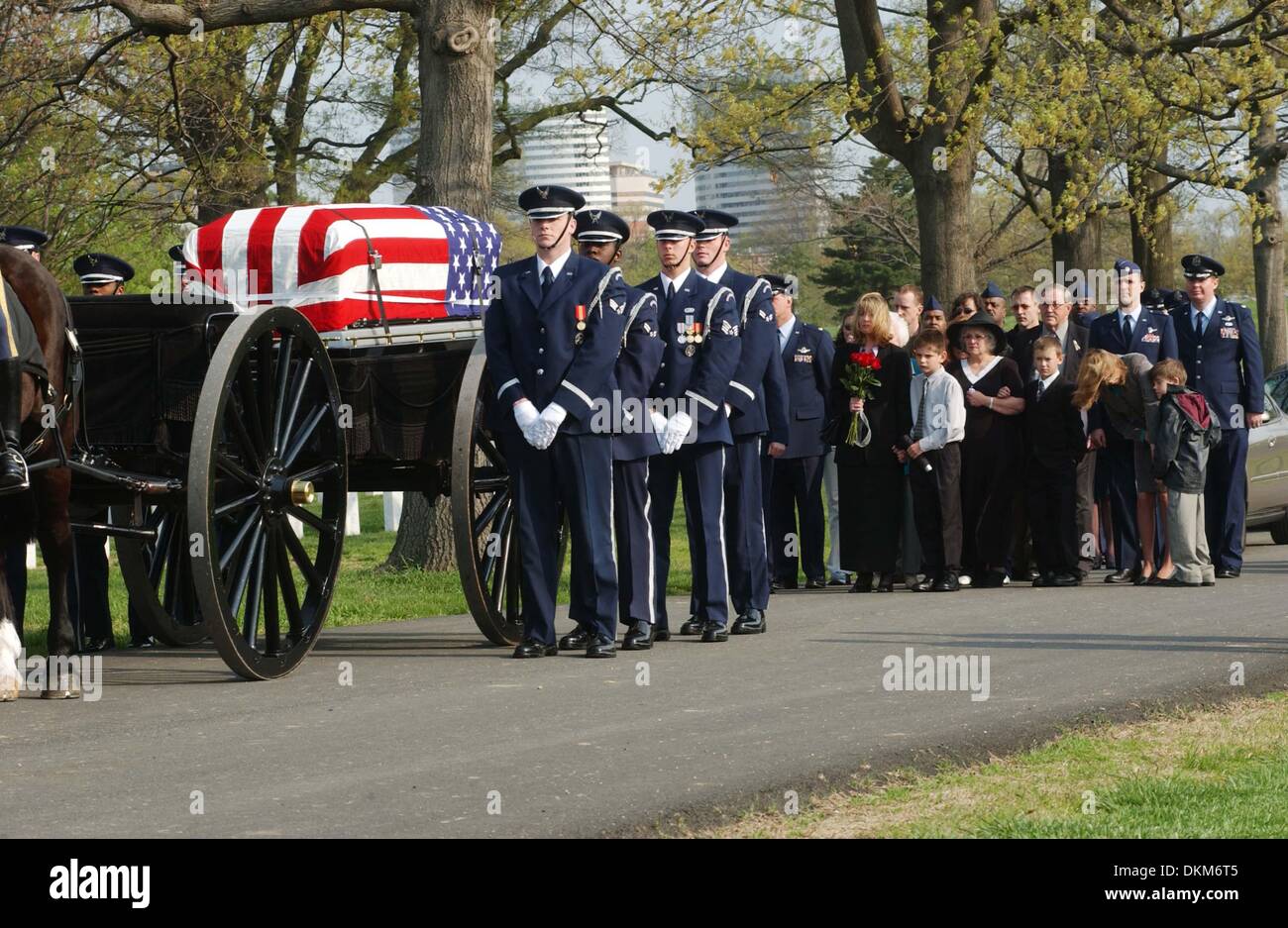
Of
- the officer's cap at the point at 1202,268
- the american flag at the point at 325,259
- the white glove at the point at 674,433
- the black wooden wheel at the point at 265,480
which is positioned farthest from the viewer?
the officer's cap at the point at 1202,268

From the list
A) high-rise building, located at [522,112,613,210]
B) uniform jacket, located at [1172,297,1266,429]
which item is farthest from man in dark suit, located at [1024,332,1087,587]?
high-rise building, located at [522,112,613,210]

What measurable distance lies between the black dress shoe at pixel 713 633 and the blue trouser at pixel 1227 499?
4466 millimetres

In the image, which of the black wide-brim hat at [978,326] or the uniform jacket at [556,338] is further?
the black wide-brim hat at [978,326]

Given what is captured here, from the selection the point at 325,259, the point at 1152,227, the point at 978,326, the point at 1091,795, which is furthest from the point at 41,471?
the point at 1152,227

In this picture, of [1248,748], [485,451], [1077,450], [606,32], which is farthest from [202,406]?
[606,32]

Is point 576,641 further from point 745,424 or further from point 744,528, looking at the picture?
point 745,424

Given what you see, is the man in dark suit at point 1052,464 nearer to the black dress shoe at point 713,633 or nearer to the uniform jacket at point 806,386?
the uniform jacket at point 806,386

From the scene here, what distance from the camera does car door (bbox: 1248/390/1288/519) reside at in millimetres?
15359

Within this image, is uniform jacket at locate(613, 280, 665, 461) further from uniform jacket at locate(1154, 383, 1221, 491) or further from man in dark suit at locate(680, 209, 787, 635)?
uniform jacket at locate(1154, 383, 1221, 491)

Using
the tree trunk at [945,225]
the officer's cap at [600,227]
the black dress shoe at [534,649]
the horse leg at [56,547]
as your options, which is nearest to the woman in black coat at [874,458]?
the officer's cap at [600,227]

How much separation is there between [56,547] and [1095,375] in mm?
7036

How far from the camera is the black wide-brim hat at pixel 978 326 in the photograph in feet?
42.8

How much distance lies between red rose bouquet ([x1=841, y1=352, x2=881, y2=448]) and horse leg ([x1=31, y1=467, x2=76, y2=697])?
226 inches

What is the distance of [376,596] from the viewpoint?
12.7m
